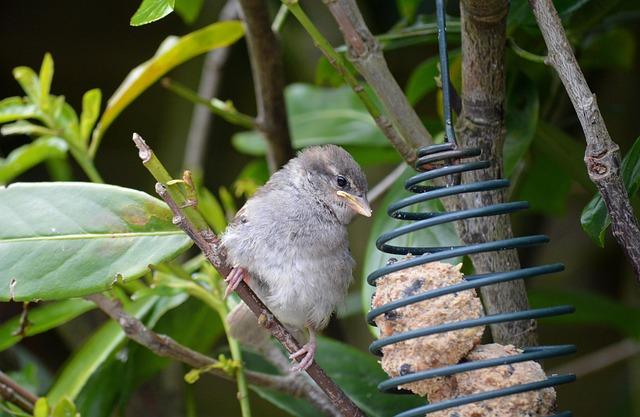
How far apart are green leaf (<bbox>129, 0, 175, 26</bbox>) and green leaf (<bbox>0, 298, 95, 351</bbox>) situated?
1.02m

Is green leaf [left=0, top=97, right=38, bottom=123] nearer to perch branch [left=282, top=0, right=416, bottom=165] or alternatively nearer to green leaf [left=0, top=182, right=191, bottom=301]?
green leaf [left=0, top=182, right=191, bottom=301]

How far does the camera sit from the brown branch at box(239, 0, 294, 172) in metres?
2.68

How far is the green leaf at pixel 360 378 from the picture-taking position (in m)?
2.62

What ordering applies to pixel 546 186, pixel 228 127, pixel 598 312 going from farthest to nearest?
pixel 228 127
pixel 598 312
pixel 546 186

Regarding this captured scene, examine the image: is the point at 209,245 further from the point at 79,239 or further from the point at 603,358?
the point at 603,358

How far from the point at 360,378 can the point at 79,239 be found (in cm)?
104

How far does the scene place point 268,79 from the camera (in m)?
2.83

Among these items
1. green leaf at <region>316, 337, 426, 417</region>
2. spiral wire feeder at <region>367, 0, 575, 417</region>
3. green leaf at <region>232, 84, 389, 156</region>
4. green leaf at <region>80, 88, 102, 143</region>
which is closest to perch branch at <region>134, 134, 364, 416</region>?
spiral wire feeder at <region>367, 0, 575, 417</region>

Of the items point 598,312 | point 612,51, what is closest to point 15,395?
point 598,312

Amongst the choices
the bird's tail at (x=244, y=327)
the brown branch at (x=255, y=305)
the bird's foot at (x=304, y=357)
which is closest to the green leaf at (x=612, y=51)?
the bird's tail at (x=244, y=327)

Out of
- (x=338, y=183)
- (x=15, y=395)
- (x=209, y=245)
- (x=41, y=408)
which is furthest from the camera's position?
(x=338, y=183)

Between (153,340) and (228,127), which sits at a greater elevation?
(228,127)

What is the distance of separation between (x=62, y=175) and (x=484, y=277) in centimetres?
216

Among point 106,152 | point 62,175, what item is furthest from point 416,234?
point 106,152
